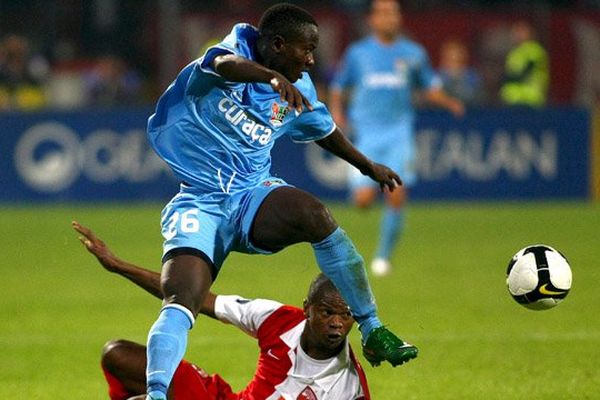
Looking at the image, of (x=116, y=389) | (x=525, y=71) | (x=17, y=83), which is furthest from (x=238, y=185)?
(x=525, y=71)

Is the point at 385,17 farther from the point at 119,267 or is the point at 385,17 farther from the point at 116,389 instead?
the point at 116,389

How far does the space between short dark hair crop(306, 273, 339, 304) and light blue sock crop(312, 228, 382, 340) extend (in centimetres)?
5

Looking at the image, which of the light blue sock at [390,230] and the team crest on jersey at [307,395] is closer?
the team crest on jersey at [307,395]

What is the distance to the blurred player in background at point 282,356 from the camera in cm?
604

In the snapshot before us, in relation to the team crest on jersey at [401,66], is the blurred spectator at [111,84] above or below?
above

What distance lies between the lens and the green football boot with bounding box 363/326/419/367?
5.96 m

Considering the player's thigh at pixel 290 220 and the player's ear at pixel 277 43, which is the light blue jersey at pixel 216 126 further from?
the player's thigh at pixel 290 220

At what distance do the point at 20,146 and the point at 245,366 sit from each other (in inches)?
455

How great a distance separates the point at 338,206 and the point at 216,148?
13.3m

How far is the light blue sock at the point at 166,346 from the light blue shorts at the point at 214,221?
376 mm

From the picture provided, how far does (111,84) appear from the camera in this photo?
2106 centimetres

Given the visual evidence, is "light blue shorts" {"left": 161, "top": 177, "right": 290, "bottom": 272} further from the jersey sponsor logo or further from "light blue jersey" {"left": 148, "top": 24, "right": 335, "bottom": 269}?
the jersey sponsor logo

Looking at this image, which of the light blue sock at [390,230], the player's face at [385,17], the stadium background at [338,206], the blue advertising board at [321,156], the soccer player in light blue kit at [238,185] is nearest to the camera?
the soccer player in light blue kit at [238,185]

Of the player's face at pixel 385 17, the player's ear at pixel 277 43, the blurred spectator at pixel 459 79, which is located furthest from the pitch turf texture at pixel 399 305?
the blurred spectator at pixel 459 79
